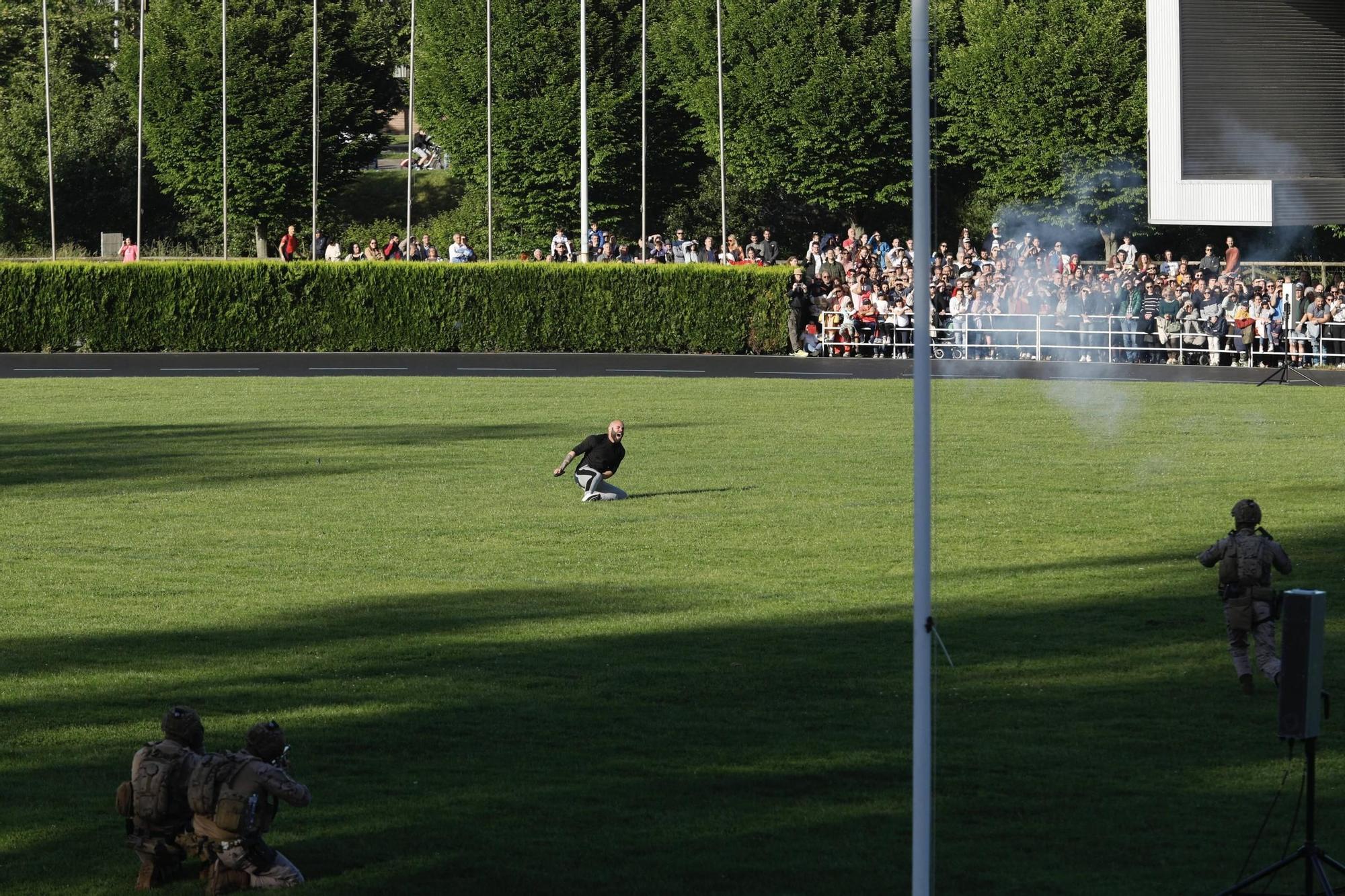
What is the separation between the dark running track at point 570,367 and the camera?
44000mm

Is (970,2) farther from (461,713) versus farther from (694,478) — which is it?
(461,713)

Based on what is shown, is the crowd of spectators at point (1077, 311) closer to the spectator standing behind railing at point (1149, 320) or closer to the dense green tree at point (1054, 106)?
the spectator standing behind railing at point (1149, 320)

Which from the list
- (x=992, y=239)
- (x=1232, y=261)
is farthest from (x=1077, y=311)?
(x=992, y=239)

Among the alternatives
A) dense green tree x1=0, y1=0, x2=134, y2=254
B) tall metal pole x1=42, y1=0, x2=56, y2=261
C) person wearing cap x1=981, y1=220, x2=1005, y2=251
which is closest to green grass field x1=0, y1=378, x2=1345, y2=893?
person wearing cap x1=981, y1=220, x2=1005, y2=251

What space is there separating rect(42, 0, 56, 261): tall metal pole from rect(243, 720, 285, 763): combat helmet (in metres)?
51.1

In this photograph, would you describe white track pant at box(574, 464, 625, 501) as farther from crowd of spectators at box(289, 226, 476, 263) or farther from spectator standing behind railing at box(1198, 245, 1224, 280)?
crowd of spectators at box(289, 226, 476, 263)

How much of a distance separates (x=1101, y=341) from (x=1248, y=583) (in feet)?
102

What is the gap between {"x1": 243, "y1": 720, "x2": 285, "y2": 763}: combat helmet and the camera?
10.7m

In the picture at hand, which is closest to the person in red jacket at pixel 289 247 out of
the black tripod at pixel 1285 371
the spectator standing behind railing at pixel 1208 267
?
the spectator standing behind railing at pixel 1208 267

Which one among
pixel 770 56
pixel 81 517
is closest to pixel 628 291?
pixel 770 56

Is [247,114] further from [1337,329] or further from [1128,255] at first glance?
[1337,329]

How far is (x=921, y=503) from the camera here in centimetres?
1027

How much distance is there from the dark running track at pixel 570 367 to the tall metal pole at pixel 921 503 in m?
32.4

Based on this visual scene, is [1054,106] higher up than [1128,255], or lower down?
higher up
